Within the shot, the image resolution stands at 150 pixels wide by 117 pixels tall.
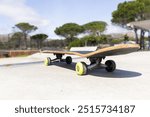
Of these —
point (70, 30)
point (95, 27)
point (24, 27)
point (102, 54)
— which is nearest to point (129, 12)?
point (95, 27)

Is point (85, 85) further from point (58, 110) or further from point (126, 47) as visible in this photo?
point (58, 110)

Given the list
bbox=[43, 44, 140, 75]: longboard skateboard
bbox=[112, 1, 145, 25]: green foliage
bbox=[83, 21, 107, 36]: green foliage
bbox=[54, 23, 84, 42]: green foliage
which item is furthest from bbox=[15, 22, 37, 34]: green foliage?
bbox=[43, 44, 140, 75]: longboard skateboard

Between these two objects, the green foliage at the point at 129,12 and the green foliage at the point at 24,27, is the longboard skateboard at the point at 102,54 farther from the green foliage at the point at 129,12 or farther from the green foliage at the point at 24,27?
the green foliage at the point at 24,27

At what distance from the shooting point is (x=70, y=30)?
4347 cm

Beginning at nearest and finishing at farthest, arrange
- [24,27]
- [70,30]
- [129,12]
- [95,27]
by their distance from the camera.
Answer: [129,12]
[70,30]
[95,27]
[24,27]

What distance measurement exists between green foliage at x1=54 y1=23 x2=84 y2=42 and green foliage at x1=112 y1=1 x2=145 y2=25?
37.5ft

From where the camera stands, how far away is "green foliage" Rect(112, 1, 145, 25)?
31.1 metres

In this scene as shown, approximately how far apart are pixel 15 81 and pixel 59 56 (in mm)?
3551

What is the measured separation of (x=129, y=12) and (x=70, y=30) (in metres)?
14.4

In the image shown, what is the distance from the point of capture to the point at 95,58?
6.82 metres

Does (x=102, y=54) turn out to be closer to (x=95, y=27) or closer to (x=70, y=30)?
(x=70, y=30)

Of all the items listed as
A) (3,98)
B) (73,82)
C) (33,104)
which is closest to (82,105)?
(33,104)

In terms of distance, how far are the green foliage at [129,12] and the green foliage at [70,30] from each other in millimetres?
11428

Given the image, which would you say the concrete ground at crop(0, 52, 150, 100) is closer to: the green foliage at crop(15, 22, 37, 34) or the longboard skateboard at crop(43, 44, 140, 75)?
the longboard skateboard at crop(43, 44, 140, 75)
